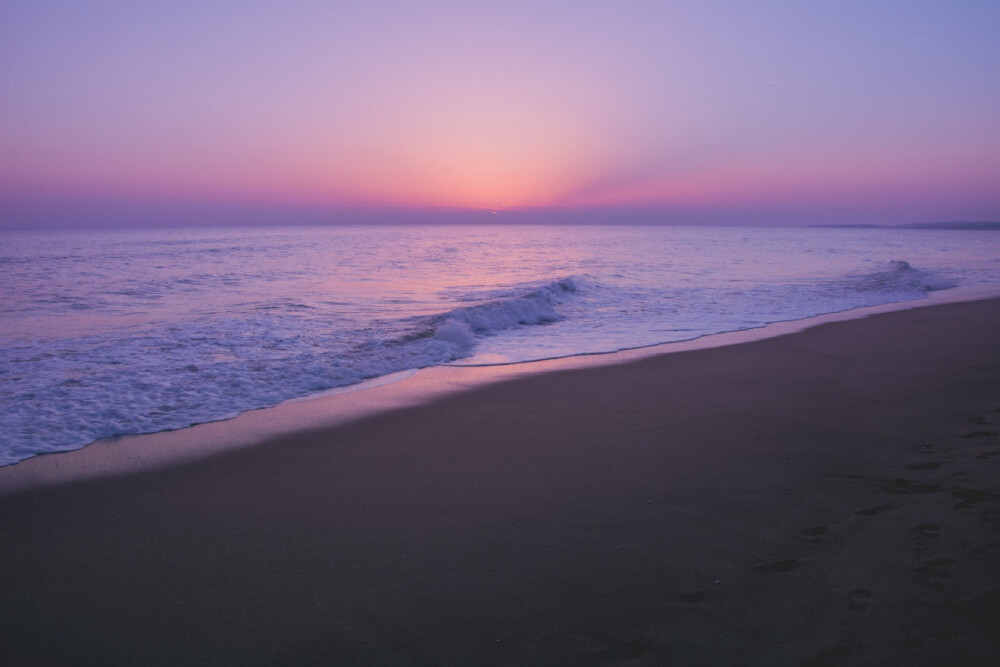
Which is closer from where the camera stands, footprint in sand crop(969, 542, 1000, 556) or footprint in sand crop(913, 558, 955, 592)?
footprint in sand crop(913, 558, 955, 592)

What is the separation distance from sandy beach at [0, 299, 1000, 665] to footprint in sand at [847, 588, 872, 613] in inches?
0.7

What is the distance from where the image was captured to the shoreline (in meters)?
4.81

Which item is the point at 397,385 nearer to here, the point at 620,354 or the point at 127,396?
the point at 127,396

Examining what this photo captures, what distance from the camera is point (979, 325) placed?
35.2 feet

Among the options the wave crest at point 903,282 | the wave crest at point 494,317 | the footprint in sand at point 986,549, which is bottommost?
the footprint in sand at point 986,549

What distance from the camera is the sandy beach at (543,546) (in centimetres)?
257

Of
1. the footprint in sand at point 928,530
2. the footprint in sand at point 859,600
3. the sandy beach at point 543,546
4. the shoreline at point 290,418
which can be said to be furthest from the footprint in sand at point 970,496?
the shoreline at point 290,418

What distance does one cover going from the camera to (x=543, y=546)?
336 centimetres

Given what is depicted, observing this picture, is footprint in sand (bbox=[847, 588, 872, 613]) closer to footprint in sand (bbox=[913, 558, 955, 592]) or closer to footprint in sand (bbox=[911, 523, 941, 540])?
footprint in sand (bbox=[913, 558, 955, 592])

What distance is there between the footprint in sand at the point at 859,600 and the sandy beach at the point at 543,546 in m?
0.02

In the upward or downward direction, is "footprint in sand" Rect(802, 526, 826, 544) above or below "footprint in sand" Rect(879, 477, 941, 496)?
below

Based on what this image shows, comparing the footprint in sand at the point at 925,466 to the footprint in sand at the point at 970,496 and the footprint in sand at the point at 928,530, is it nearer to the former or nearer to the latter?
the footprint in sand at the point at 970,496

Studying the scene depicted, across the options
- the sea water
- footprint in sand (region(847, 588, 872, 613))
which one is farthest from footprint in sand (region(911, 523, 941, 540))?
the sea water

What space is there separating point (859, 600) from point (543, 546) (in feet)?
5.14
